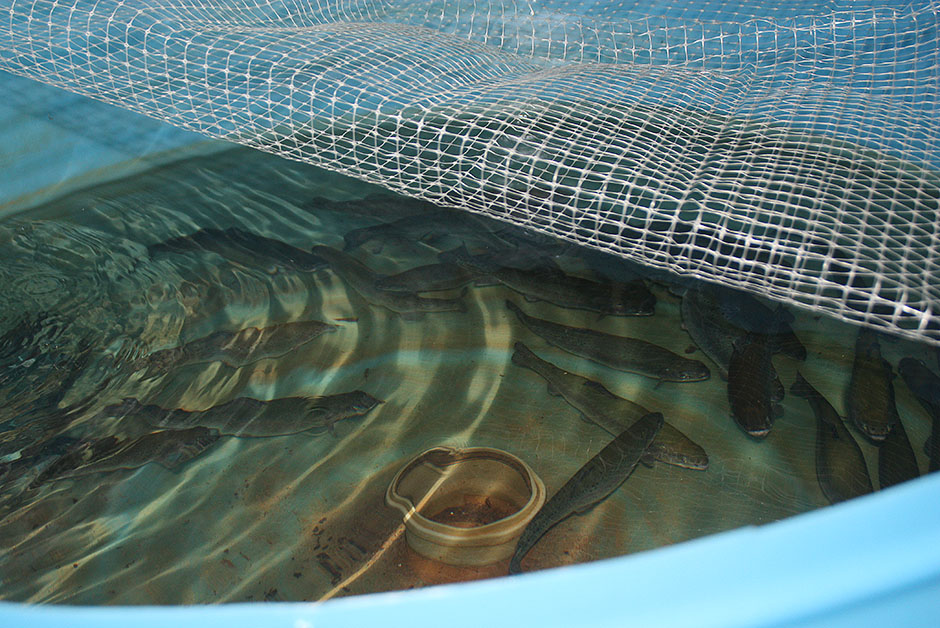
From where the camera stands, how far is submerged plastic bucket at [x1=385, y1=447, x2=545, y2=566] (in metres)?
1.63

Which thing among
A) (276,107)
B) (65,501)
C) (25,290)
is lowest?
(65,501)

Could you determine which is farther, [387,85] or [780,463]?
[387,85]

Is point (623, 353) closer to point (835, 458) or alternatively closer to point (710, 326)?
point (710, 326)

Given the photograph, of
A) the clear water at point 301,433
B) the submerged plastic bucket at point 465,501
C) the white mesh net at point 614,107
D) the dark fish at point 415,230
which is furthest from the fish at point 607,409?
the dark fish at point 415,230

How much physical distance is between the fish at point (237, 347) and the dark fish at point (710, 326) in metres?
1.27

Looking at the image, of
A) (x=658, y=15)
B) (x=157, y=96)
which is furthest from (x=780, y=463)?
(x=157, y=96)

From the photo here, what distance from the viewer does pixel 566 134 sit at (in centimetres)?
189

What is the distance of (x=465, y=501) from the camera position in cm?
177

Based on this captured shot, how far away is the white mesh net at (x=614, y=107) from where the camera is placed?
5.01 feet

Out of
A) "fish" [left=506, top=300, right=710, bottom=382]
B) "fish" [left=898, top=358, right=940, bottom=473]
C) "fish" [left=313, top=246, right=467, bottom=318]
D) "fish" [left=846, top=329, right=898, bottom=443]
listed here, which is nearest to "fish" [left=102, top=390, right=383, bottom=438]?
"fish" [left=313, top=246, right=467, bottom=318]

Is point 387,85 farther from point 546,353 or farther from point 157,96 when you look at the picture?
point 546,353

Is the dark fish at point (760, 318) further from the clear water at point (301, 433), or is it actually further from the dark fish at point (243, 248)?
the dark fish at point (243, 248)

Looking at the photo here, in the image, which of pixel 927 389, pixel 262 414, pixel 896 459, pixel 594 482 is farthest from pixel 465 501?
pixel 927 389

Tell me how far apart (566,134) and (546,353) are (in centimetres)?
75
